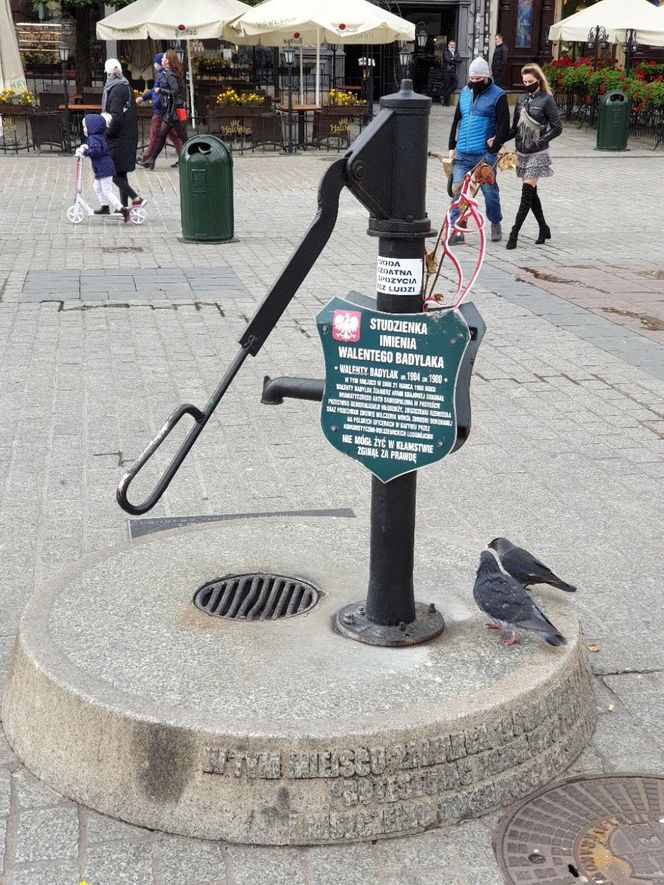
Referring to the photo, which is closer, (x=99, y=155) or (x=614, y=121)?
(x=99, y=155)

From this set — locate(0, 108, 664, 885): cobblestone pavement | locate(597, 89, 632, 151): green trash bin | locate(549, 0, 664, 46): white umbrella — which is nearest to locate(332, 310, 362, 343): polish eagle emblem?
locate(0, 108, 664, 885): cobblestone pavement

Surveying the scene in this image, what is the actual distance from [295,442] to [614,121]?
18.0 m

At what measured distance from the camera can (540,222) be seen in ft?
39.9

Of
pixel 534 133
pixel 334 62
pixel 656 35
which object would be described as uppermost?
pixel 656 35

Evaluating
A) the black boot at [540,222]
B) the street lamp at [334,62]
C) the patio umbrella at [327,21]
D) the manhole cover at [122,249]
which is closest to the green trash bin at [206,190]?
the manhole cover at [122,249]

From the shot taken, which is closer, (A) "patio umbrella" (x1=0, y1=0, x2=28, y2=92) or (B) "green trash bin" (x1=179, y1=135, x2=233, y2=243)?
(B) "green trash bin" (x1=179, y1=135, x2=233, y2=243)

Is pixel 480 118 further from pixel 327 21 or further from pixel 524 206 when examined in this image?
pixel 327 21

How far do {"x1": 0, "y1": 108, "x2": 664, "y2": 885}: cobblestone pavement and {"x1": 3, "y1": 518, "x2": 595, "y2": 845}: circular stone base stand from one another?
0.09 m

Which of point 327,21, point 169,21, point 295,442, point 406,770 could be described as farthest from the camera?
point 169,21

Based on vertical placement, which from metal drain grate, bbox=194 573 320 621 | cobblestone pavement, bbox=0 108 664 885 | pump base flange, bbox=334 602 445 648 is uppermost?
pump base flange, bbox=334 602 445 648

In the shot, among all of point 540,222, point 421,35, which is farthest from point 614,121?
point 540,222

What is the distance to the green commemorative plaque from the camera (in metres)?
3.15

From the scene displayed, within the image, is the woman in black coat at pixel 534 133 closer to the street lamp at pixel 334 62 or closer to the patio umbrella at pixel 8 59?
the patio umbrella at pixel 8 59

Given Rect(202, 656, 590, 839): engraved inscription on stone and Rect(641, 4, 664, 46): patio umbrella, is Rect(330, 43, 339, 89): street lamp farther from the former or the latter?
Rect(202, 656, 590, 839): engraved inscription on stone
